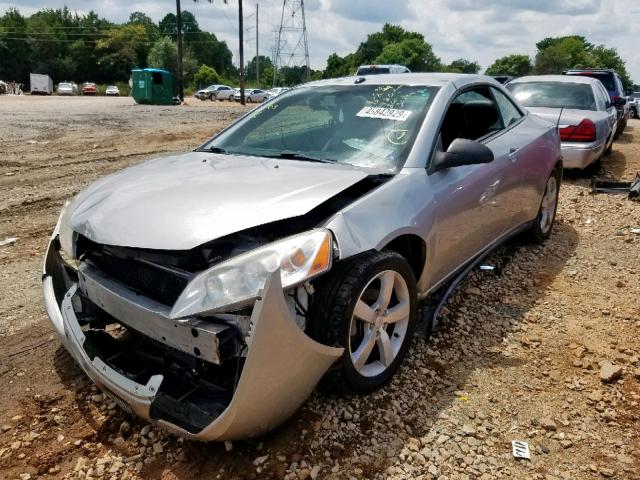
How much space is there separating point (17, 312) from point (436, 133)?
2.93 m

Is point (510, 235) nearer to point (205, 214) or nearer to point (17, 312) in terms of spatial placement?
point (205, 214)

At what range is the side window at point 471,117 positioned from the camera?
Result: 135 inches

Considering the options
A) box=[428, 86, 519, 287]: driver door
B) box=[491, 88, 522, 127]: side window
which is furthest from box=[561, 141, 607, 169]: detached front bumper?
box=[428, 86, 519, 287]: driver door

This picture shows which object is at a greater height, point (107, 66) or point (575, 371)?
point (107, 66)

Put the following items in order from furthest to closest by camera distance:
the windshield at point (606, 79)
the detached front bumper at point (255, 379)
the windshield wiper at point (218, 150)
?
1. the windshield at point (606, 79)
2. the windshield wiper at point (218, 150)
3. the detached front bumper at point (255, 379)

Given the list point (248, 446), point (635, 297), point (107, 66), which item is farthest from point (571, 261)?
point (107, 66)

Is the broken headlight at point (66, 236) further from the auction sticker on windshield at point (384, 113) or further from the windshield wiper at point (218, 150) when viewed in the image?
Answer: the auction sticker on windshield at point (384, 113)

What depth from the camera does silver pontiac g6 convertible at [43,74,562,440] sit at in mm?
Result: 2049

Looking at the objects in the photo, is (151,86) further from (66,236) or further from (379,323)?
(379,323)

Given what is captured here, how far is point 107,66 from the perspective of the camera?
7812 cm

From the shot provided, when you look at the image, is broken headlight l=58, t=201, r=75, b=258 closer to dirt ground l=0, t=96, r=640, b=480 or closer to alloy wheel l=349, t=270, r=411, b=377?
dirt ground l=0, t=96, r=640, b=480

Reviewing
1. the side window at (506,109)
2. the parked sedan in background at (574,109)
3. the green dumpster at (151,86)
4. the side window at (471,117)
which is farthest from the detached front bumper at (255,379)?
the green dumpster at (151,86)

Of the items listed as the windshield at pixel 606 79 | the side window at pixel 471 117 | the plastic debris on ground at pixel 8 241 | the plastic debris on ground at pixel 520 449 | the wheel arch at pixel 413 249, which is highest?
the windshield at pixel 606 79

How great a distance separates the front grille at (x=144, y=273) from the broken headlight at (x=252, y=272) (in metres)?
0.17
